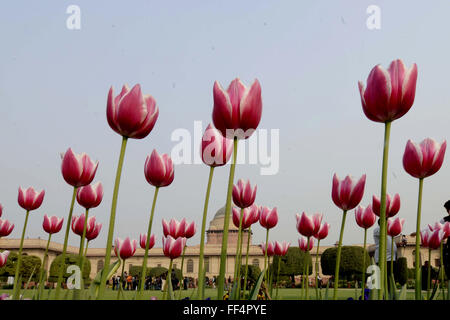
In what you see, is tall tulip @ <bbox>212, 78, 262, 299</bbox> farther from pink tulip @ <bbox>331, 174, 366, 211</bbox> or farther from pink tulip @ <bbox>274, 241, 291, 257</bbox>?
Answer: pink tulip @ <bbox>274, 241, 291, 257</bbox>

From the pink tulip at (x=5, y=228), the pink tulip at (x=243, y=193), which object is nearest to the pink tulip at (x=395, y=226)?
the pink tulip at (x=243, y=193)

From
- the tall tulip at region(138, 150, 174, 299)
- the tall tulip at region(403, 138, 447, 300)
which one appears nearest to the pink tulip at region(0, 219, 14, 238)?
the tall tulip at region(138, 150, 174, 299)

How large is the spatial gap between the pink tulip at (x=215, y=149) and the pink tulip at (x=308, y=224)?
149 centimetres

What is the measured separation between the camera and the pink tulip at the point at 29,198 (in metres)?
3.30

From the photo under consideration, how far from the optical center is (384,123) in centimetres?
176

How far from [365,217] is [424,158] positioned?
123 cm

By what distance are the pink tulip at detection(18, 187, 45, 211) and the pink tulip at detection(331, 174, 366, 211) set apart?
2.17 metres

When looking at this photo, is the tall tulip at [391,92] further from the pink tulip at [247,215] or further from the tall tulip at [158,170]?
the pink tulip at [247,215]

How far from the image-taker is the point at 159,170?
7.71 feet

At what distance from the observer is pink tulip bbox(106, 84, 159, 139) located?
70.4 inches

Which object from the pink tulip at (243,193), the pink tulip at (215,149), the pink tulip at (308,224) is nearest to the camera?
the pink tulip at (215,149)
